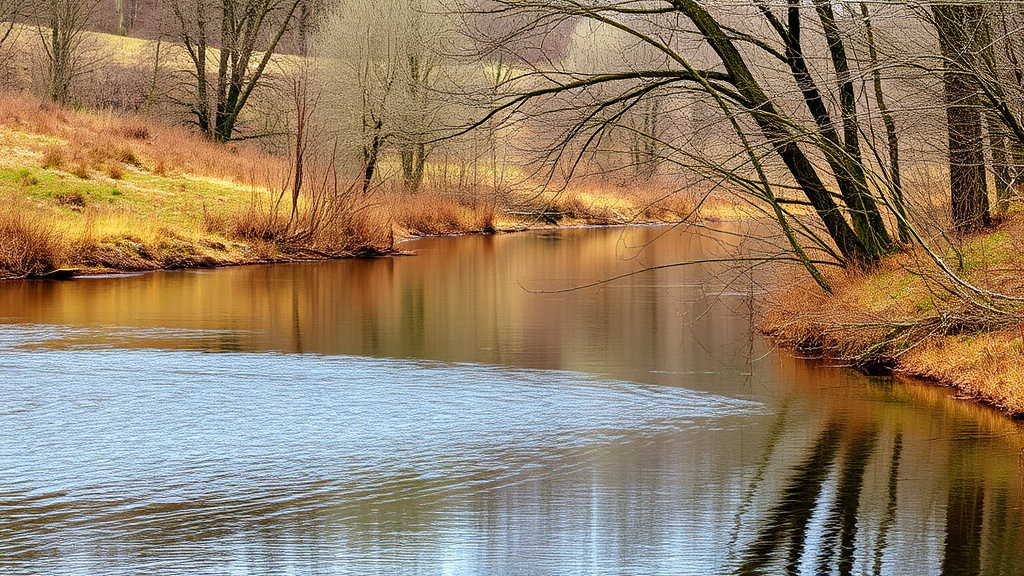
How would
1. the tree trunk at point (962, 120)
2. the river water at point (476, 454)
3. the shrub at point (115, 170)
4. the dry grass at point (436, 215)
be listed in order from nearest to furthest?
the river water at point (476, 454) → the tree trunk at point (962, 120) → the shrub at point (115, 170) → the dry grass at point (436, 215)

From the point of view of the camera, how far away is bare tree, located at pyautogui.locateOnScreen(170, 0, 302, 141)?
42.7 metres

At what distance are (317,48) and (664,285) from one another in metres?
23.2

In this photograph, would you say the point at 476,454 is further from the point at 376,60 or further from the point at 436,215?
the point at 376,60

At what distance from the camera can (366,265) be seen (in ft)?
82.0

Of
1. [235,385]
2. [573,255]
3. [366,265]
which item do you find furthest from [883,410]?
[573,255]

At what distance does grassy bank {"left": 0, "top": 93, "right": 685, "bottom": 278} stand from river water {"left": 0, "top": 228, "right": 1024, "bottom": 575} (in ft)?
21.7

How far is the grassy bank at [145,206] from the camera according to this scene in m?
21.4

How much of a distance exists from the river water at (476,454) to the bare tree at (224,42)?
2986 centimetres

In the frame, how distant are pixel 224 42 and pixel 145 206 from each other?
61.6ft

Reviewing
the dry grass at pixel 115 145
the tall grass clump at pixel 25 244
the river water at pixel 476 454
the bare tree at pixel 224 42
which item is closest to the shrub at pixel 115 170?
the dry grass at pixel 115 145

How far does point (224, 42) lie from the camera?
142 ft

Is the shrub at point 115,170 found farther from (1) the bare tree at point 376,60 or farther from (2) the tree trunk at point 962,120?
(2) the tree trunk at point 962,120

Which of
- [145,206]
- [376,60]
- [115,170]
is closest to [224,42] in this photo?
[376,60]

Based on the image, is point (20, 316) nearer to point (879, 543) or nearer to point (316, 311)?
point (316, 311)
